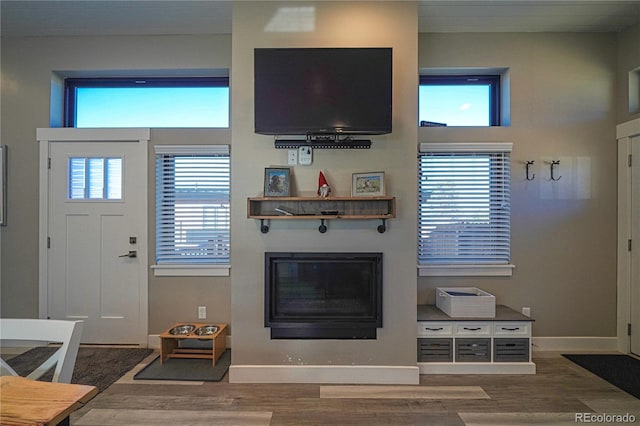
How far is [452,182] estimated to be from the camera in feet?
11.5

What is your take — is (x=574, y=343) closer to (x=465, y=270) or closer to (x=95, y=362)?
(x=465, y=270)

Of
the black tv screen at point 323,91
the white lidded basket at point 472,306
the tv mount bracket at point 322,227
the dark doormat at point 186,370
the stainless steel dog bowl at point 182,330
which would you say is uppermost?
the black tv screen at point 323,91

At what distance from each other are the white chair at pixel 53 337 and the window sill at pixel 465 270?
9.30 ft

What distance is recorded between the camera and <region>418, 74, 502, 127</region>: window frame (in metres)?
3.66

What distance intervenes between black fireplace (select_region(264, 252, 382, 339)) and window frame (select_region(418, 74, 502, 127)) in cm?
200

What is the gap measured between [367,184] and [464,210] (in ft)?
4.21

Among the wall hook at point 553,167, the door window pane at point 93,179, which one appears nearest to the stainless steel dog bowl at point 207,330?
the door window pane at point 93,179

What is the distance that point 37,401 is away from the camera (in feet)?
3.32

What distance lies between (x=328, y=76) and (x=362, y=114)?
39 centimetres

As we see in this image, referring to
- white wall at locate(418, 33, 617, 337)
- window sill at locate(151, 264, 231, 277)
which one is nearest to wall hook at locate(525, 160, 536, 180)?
white wall at locate(418, 33, 617, 337)

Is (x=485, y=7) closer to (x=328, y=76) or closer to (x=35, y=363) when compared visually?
(x=328, y=76)

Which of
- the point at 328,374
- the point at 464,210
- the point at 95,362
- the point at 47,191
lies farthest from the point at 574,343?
the point at 47,191

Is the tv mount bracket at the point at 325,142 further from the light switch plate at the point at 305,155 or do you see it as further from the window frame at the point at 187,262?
the window frame at the point at 187,262

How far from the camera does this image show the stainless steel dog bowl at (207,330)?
10.7 ft
